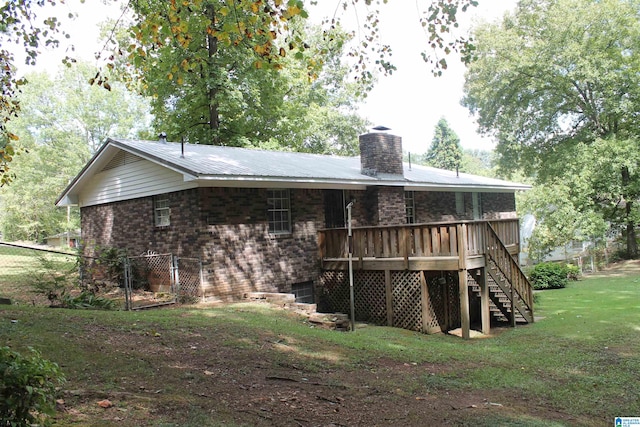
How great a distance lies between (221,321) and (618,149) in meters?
24.5

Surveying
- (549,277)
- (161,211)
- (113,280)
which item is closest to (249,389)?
(161,211)

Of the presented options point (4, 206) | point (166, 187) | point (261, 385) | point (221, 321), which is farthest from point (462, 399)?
point (4, 206)

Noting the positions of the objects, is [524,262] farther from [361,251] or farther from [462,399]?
[462,399]

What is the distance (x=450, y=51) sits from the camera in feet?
21.8

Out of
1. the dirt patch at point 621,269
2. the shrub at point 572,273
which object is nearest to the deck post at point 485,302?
the shrub at point 572,273

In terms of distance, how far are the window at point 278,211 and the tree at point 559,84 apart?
19.5 m

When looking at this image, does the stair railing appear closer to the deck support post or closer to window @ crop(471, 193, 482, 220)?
the deck support post

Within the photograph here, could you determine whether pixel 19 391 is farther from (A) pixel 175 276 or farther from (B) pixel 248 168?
(B) pixel 248 168

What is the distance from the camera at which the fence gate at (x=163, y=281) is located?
37.2 ft

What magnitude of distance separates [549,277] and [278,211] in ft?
45.1

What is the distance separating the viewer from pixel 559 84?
26.8m

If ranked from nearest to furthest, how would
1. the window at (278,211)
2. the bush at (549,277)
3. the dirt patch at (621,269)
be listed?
the window at (278,211)
the bush at (549,277)
the dirt patch at (621,269)

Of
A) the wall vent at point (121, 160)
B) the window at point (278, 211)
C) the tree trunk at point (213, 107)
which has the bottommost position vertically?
the window at point (278, 211)

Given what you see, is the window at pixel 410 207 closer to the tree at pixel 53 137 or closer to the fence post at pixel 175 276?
the fence post at pixel 175 276
